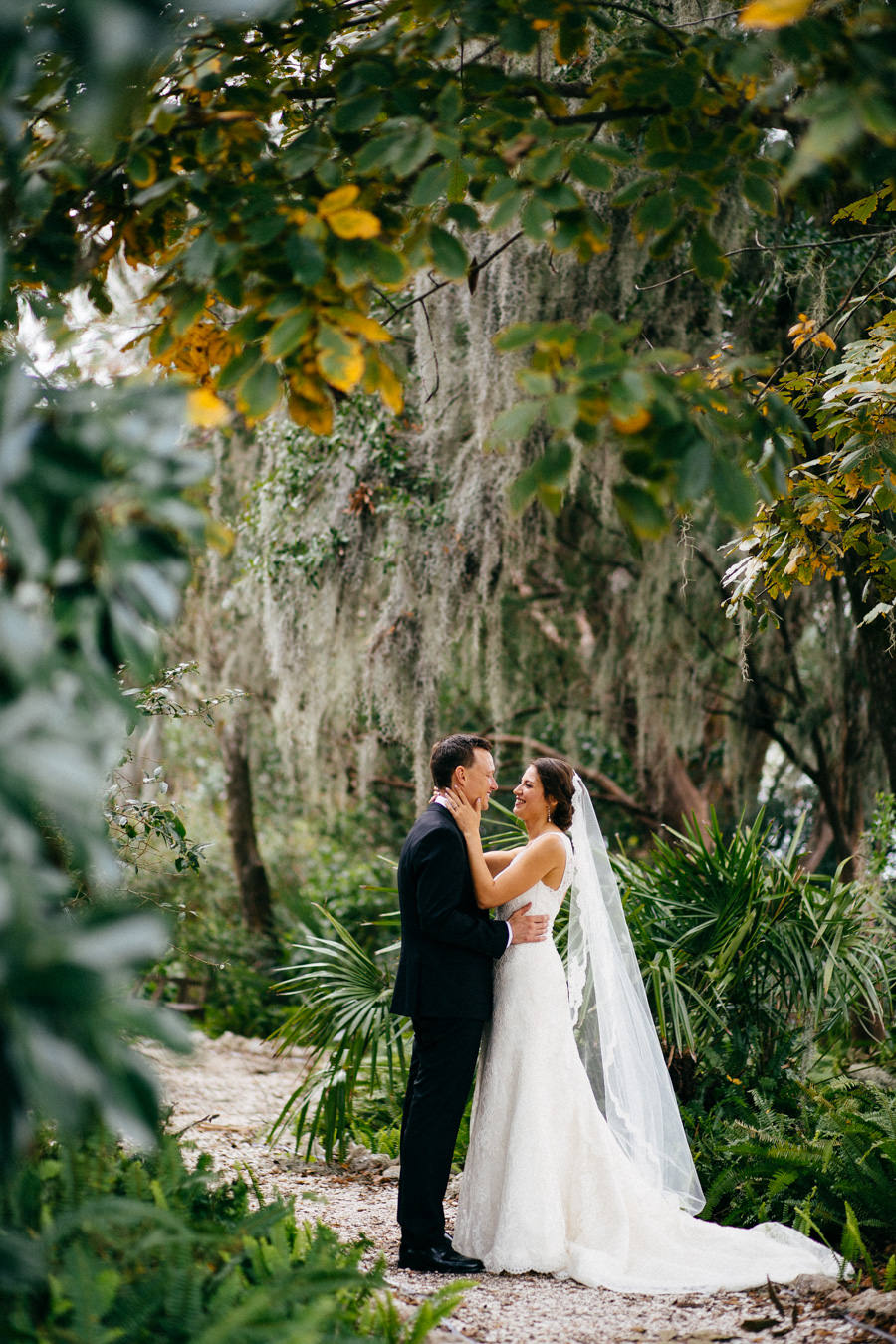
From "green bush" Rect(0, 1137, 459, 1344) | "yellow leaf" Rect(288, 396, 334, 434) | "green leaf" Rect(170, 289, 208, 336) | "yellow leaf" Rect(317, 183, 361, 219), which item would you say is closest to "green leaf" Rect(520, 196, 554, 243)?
"yellow leaf" Rect(317, 183, 361, 219)

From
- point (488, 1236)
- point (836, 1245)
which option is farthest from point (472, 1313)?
point (836, 1245)

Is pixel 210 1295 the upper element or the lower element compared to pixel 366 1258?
upper

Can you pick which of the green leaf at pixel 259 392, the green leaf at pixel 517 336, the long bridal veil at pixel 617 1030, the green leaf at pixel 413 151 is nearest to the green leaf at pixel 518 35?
the green leaf at pixel 413 151

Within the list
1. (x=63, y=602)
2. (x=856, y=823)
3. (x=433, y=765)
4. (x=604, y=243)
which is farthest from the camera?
(x=856, y=823)

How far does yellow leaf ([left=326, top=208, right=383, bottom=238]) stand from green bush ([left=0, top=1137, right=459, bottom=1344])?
192 centimetres

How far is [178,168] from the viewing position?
297 centimetres

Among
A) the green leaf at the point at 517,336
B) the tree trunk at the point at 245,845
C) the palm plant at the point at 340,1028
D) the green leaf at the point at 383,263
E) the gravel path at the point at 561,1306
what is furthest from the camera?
the tree trunk at the point at 245,845

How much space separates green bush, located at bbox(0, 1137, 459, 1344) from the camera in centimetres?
210

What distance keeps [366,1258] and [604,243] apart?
3518 mm

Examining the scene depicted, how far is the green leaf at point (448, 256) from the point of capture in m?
2.29

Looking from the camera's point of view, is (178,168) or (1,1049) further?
(178,168)

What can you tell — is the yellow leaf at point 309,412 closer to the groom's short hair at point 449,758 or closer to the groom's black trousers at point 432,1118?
the groom's short hair at point 449,758

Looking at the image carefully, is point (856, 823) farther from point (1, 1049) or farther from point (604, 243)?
point (1, 1049)

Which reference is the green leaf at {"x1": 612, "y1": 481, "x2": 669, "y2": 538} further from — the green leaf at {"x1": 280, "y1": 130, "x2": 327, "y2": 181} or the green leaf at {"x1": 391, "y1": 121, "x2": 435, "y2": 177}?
the green leaf at {"x1": 280, "y1": 130, "x2": 327, "y2": 181}
